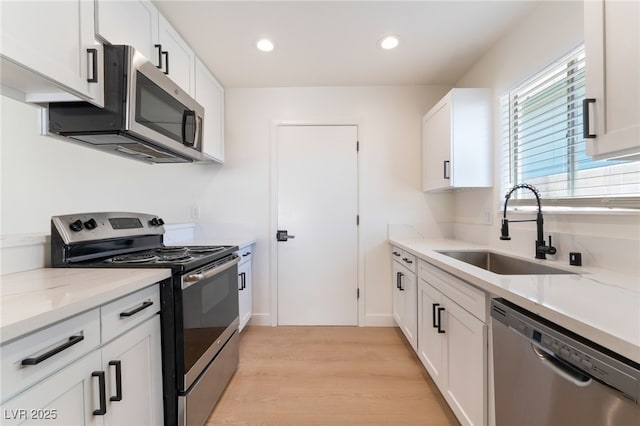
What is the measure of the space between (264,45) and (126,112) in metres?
1.28

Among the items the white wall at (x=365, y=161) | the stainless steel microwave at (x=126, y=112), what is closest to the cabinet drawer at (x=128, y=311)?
the stainless steel microwave at (x=126, y=112)

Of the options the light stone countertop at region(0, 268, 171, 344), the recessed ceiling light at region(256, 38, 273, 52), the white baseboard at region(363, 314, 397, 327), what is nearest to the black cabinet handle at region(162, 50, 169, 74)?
the recessed ceiling light at region(256, 38, 273, 52)

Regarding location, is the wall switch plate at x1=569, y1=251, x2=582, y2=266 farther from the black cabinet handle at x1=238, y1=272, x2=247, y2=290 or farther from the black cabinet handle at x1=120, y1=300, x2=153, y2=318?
the black cabinet handle at x1=238, y1=272, x2=247, y2=290

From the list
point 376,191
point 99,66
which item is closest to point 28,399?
point 99,66

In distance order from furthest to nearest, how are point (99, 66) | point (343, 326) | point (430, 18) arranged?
point (343, 326)
point (430, 18)
point (99, 66)

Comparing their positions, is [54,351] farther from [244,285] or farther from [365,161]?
[365,161]

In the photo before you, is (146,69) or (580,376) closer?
(580,376)

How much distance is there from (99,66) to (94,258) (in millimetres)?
954

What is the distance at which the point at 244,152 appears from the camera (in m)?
2.87

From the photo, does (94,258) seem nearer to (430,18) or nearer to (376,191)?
(376,191)

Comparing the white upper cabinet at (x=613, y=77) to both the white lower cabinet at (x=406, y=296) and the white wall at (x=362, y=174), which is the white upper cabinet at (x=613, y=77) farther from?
the white wall at (x=362, y=174)

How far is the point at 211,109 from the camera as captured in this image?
2.53 meters

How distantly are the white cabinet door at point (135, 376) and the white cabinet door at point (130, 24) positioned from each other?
1.36 metres

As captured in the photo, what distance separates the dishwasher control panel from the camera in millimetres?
606
